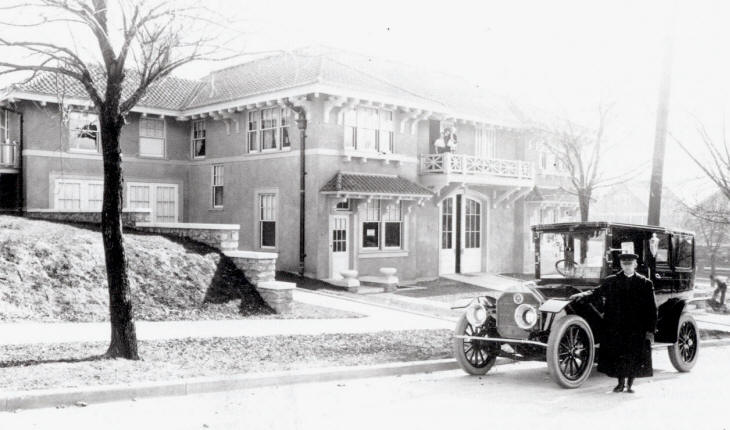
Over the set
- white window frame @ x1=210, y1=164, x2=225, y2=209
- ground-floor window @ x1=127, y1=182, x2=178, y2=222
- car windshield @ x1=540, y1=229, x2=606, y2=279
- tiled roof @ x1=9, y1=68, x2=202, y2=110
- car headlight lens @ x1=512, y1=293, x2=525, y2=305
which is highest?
tiled roof @ x1=9, y1=68, x2=202, y2=110

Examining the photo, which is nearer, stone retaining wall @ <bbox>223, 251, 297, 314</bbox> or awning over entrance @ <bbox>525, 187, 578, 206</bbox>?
stone retaining wall @ <bbox>223, 251, 297, 314</bbox>

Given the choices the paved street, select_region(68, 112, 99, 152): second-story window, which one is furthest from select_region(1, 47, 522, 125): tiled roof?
the paved street

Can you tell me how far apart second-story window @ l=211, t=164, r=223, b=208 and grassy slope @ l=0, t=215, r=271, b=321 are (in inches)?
303

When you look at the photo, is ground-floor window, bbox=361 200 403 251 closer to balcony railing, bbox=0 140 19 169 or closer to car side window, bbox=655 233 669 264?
balcony railing, bbox=0 140 19 169

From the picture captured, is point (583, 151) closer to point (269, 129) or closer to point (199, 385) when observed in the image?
point (269, 129)

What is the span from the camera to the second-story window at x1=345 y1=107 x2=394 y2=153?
2169 cm

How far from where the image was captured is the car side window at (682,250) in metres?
10.9

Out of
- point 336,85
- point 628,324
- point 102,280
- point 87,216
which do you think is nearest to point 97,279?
point 102,280

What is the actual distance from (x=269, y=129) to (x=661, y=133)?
39.2 ft

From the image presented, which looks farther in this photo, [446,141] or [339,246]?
[446,141]

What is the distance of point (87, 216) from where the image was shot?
63.1 ft

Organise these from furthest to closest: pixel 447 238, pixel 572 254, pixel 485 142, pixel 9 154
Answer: pixel 485 142 < pixel 447 238 < pixel 9 154 < pixel 572 254

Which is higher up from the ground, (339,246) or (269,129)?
(269,129)

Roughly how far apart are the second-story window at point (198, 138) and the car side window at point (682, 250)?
17717 millimetres
